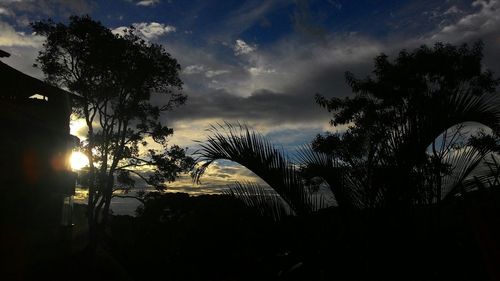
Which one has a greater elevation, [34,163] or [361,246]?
[34,163]

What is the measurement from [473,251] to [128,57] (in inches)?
812

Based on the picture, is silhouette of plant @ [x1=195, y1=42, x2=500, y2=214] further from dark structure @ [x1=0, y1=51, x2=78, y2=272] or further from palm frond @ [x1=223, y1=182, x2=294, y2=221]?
dark structure @ [x1=0, y1=51, x2=78, y2=272]

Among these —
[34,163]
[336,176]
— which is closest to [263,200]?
[336,176]

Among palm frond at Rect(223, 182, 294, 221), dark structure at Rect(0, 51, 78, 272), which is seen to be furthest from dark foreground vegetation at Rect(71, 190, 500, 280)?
dark structure at Rect(0, 51, 78, 272)

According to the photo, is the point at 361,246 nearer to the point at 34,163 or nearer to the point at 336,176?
the point at 336,176

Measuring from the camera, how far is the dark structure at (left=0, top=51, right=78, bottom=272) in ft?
54.4

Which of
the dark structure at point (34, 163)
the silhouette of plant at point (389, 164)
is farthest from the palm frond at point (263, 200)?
the dark structure at point (34, 163)

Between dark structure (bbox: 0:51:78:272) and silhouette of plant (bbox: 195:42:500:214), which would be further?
dark structure (bbox: 0:51:78:272)

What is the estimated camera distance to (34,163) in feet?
60.3

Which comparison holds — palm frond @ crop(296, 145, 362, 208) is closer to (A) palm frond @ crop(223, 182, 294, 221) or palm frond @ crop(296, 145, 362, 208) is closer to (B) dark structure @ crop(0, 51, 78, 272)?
(A) palm frond @ crop(223, 182, 294, 221)

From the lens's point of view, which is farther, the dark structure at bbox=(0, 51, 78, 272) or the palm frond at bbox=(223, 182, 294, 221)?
the dark structure at bbox=(0, 51, 78, 272)

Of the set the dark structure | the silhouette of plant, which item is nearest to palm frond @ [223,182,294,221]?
the silhouette of plant

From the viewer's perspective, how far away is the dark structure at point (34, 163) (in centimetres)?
1659

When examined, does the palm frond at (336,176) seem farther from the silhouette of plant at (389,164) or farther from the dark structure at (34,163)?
the dark structure at (34,163)
